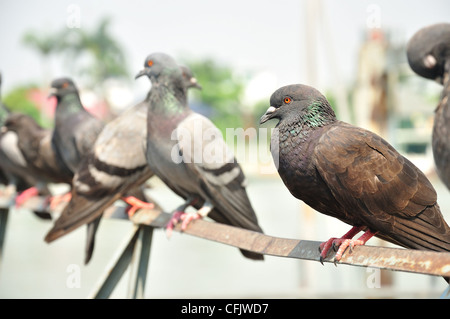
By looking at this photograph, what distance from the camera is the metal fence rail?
2525 millimetres

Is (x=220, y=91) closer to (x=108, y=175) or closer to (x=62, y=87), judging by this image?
(x=62, y=87)

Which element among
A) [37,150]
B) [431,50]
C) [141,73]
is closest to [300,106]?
[431,50]

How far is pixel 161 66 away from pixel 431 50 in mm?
2202

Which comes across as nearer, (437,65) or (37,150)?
(437,65)

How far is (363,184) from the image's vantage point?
10.2ft

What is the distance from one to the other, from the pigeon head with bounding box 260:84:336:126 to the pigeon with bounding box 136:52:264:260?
51.2 inches

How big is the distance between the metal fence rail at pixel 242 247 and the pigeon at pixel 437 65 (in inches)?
67.1

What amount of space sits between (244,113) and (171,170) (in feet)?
241

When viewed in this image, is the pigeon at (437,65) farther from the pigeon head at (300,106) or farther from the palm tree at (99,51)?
the palm tree at (99,51)

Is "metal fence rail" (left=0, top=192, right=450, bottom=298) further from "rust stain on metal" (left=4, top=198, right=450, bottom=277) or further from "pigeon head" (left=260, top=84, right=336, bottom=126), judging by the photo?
"pigeon head" (left=260, top=84, right=336, bottom=126)

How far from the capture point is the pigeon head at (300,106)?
10.7 ft

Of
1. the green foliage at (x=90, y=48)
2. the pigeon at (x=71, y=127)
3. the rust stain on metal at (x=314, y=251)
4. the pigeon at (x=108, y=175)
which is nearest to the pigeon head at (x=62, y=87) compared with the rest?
the pigeon at (x=71, y=127)
